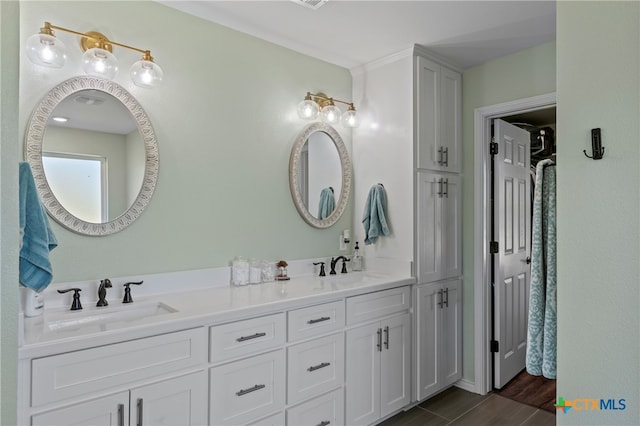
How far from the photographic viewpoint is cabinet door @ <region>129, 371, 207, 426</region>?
1.54 meters

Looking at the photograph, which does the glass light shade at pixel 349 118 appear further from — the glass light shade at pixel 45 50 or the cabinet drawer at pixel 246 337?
the glass light shade at pixel 45 50

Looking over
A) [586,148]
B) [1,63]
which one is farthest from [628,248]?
[1,63]

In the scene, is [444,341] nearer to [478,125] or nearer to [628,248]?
[478,125]

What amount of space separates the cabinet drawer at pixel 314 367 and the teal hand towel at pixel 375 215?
34.6 inches

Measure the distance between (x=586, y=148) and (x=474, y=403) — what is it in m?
2.22

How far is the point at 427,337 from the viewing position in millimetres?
2828

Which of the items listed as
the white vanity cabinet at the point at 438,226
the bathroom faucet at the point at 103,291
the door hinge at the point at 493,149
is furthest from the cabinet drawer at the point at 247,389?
the door hinge at the point at 493,149

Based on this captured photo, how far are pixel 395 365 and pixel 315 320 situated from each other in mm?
829

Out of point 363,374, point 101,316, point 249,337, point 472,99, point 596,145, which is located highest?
point 472,99

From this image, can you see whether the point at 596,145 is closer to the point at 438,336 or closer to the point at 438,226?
the point at 438,226

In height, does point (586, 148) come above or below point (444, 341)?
above

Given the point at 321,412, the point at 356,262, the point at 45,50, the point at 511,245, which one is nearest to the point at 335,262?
the point at 356,262

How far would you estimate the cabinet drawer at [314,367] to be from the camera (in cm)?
204

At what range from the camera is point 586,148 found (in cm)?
131
